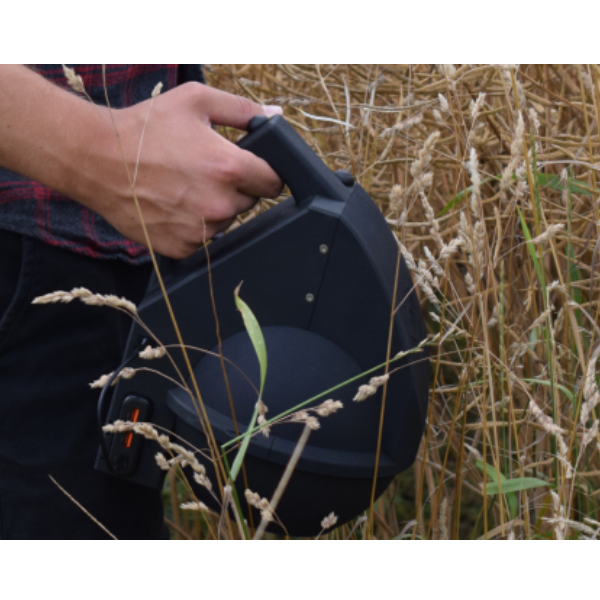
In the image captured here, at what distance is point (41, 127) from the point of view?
632 mm

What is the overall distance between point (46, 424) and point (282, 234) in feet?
1.54

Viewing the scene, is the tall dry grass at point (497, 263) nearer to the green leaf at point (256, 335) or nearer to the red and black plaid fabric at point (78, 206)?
the green leaf at point (256, 335)

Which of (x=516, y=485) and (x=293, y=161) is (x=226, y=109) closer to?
(x=293, y=161)

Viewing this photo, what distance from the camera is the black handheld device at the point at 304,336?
637 millimetres

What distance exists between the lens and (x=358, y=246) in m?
0.63

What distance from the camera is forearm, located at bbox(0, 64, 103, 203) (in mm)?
625

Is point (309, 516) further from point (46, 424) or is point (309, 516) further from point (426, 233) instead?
point (426, 233)

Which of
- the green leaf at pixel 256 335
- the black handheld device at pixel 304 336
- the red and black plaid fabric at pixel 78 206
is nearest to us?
the green leaf at pixel 256 335

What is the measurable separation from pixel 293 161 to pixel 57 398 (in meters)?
0.48

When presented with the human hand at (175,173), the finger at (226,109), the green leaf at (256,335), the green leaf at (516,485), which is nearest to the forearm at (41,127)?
the human hand at (175,173)

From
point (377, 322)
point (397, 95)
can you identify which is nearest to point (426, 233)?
point (397, 95)

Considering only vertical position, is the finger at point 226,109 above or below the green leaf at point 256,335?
above

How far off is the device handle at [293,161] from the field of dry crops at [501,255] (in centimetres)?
9

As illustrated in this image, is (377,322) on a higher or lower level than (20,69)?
lower
